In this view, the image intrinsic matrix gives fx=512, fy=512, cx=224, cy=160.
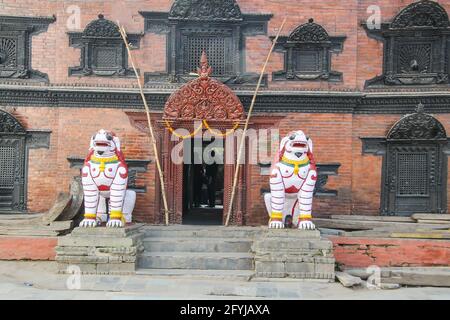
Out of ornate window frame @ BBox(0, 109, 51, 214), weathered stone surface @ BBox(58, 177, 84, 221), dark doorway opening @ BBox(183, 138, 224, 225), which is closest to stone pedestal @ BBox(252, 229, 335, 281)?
weathered stone surface @ BBox(58, 177, 84, 221)

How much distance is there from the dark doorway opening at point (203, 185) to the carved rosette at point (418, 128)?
192 inches

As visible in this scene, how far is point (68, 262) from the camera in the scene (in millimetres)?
8867

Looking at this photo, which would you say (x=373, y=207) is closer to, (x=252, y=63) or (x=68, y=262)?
(x=252, y=63)

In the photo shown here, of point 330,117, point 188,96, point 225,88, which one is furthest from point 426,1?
point 188,96

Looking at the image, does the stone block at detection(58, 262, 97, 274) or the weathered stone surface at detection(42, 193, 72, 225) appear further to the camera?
the weathered stone surface at detection(42, 193, 72, 225)

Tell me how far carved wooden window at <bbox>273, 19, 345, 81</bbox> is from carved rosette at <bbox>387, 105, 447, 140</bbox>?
5.44ft

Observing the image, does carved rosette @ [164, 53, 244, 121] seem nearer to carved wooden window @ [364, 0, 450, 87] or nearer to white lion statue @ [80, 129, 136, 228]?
white lion statue @ [80, 129, 136, 228]

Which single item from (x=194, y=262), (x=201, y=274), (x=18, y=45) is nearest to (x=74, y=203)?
(x=194, y=262)

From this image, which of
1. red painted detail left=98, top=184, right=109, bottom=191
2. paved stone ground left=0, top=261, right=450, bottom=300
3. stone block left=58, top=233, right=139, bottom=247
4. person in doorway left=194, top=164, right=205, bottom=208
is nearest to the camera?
paved stone ground left=0, top=261, right=450, bottom=300

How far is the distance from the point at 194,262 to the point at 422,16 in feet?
23.9

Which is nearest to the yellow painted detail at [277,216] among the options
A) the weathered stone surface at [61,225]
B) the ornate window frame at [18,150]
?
the weathered stone surface at [61,225]

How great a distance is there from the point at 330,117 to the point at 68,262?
6.14 metres

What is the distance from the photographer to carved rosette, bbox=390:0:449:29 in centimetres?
1118

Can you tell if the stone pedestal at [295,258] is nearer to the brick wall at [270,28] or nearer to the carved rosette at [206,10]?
the brick wall at [270,28]
